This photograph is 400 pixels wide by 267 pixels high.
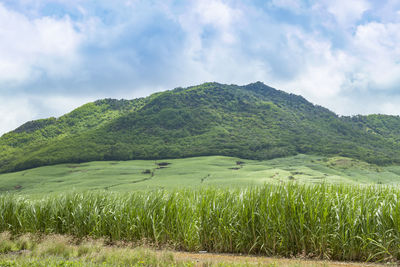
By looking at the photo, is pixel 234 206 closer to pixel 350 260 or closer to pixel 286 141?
pixel 350 260

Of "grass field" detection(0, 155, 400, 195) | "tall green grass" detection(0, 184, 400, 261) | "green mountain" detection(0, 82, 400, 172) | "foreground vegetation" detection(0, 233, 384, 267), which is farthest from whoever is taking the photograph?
"green mountain" detection(0, 82, 400, 172)

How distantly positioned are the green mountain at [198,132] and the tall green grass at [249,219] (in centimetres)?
6227

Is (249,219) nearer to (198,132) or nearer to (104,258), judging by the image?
(104,258)

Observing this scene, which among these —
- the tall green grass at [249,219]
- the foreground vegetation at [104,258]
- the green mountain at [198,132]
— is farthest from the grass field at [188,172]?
the foreground vegetation at [104,258]

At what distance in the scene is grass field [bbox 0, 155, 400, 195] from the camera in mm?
45812

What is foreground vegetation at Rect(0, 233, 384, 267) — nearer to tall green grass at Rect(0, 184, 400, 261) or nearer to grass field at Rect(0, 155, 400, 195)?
tall green grass at Rect(0, 184, 400, 261)

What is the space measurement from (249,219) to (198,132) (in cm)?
8154

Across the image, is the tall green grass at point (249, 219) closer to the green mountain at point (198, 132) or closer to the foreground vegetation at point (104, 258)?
the foreground vegetation at point (104, 258)

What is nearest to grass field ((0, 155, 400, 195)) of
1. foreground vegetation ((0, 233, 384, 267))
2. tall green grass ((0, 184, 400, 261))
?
tall green grass ((0, 184, 400, 261))

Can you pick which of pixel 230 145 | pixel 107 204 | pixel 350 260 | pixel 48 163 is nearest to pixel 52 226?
pixel 107 204

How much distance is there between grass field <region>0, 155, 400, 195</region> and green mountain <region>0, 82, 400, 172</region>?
22.0ft

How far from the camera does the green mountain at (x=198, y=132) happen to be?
70938mm

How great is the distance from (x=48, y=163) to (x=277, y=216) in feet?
216

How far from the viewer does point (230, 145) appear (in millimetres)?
76562
